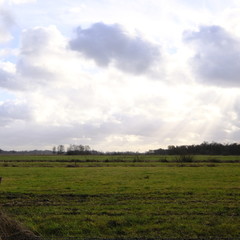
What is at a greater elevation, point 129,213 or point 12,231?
point 12,231

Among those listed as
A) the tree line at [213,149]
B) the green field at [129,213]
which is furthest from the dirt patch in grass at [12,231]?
the tree line at [213,149]

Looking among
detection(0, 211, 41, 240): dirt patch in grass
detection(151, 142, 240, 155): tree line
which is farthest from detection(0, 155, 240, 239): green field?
detection(151, 142, 240, 155): tree line

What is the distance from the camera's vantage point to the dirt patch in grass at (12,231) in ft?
32.0

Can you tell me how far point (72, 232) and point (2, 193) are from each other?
1292 cm

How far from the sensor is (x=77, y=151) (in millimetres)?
185250

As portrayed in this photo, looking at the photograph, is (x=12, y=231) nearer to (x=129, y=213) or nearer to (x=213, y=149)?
(x=129, y=213)

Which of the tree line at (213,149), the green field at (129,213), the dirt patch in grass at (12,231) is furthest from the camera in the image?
the tree line at (213,149)

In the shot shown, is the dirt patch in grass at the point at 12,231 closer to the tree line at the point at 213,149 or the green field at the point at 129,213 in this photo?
the green field at the point at 129,213

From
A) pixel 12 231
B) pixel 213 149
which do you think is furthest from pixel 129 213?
pixel 213 149

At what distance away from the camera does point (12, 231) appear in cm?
1008

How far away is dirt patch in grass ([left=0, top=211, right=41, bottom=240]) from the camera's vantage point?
977cm

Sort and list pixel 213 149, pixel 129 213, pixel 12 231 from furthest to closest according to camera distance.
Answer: pixel 213 149 < pixel 129 213 < pixel 12 231

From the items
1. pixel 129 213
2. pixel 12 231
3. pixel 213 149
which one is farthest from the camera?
pixel 213 149

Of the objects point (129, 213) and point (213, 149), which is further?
point (213, 149)
